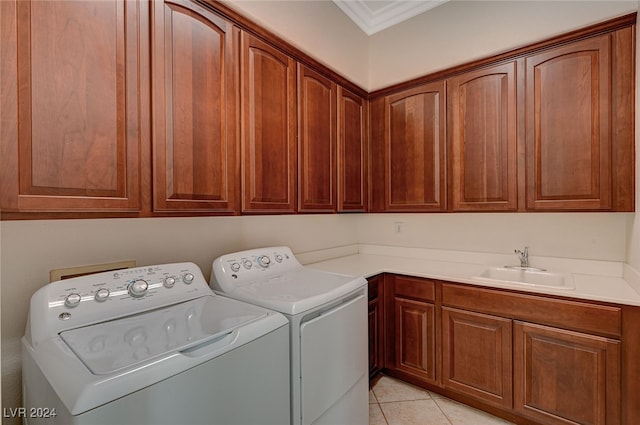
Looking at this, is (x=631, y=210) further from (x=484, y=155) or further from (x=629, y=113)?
(x=484, y=155)

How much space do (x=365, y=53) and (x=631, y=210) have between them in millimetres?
2342

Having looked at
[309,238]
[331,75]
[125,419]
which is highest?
[331,75]

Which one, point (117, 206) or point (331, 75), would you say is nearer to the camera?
point (117, 206)

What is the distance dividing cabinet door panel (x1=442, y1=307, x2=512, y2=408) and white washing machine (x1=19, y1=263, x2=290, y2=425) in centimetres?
128

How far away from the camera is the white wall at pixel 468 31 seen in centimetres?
193

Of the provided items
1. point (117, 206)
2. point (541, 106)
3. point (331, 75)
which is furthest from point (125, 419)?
point (541, 106)

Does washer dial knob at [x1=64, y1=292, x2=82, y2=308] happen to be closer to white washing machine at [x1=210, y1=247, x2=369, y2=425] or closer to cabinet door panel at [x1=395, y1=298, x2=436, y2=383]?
white washing machine at [x1=210, y1=247, x2=369, y2=425]

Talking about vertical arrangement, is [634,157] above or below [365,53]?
below

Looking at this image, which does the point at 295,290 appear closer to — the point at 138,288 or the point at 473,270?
the point at 138,288

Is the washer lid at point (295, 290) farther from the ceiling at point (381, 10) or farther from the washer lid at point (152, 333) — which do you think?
the ceiling at point (381, 10)

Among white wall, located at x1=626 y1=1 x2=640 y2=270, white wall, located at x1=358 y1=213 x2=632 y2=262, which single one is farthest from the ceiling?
white wall, located at x1=358 y1=213 x2=632 y2=262

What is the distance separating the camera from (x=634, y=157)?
1640 mm

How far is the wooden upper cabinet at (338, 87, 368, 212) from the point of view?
2.31 meters

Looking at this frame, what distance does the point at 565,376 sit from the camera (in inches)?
62.2
